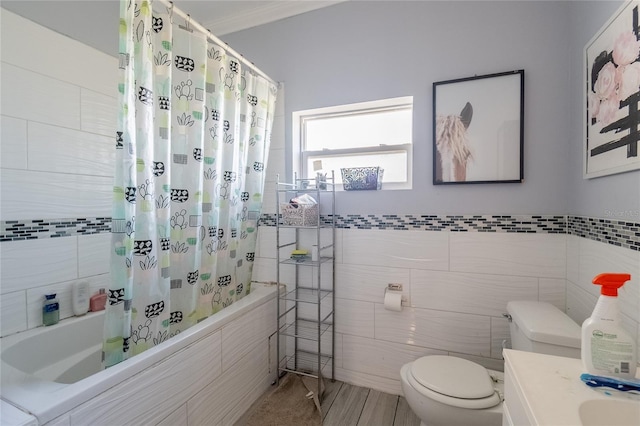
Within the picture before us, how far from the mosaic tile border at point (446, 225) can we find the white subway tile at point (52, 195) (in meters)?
0.04

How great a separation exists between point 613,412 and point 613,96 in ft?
3.74

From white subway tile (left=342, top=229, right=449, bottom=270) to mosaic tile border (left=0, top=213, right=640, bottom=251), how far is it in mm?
44

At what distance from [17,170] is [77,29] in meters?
0.90

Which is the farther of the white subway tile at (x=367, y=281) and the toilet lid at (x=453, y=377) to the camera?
the white subway tile at (x=367, y=281)

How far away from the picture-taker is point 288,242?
6.97ft

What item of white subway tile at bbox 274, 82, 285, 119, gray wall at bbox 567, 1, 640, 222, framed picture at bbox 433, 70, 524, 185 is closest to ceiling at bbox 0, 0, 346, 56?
white subway tile at bbox 274, 82, 285, 119

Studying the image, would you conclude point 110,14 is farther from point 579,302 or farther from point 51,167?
point 579,302

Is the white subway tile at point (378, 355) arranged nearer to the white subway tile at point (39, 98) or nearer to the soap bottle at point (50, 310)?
the soap bottle at point (50, 310)

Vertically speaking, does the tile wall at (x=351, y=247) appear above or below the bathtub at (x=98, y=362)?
above

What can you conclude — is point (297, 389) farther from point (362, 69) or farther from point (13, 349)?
point (362, 69)

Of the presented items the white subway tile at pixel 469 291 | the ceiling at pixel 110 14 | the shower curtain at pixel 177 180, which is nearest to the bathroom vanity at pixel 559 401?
the white subway tile at pixel 469 291

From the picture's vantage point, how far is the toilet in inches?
45.4

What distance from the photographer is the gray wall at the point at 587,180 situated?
1.08 meters

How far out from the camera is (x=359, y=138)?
2.07 meters
